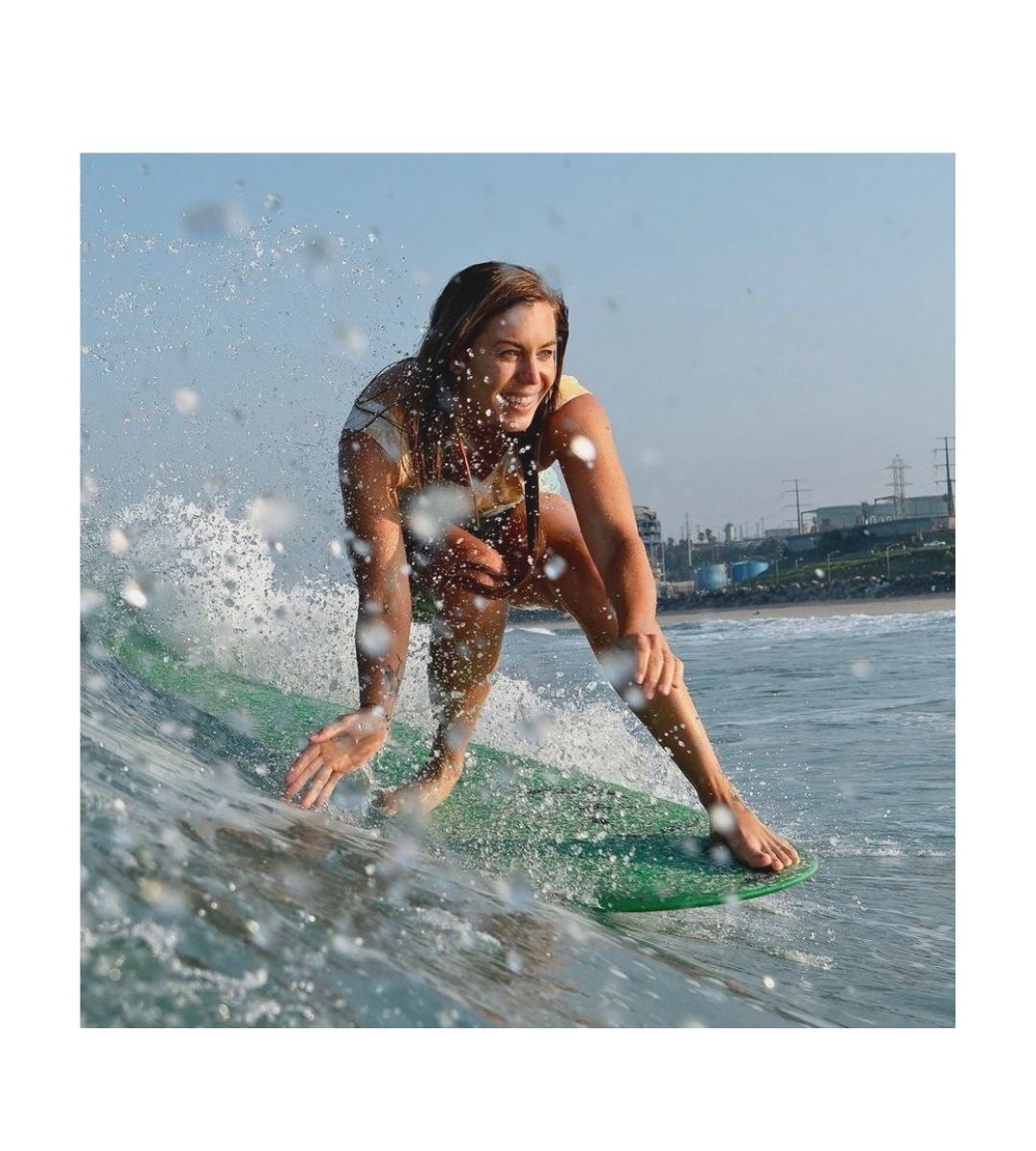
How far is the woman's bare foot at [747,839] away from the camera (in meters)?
2.20

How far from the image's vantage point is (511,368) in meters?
2.29

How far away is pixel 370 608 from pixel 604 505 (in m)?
0.45

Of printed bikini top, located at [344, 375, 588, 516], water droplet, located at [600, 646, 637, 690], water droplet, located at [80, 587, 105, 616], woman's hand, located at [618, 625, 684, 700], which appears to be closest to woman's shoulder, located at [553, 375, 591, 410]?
printed bikini top, located at [344, 375, 588, 516]

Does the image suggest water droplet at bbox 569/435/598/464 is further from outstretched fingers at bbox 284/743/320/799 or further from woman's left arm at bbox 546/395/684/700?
outstretched fingers at bbox 284/743/320/799

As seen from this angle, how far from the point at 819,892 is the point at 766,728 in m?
2.01

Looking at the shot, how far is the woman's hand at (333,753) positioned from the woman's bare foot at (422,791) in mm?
372

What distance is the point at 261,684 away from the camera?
10.2 feet

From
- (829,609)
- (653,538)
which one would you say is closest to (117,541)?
(653,538)

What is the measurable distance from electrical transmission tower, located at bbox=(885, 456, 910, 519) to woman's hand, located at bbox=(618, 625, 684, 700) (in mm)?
4083

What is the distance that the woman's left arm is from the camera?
207cm

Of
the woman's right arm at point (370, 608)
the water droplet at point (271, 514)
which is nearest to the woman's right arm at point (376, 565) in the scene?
the woman's right arm at point (370, 608)
